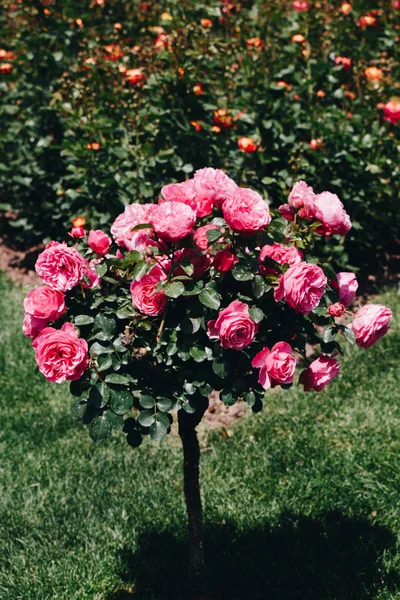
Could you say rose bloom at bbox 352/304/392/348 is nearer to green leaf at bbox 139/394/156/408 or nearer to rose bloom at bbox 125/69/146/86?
green leaf at bbox 139/394/156/408

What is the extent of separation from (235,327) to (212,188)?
425 mm

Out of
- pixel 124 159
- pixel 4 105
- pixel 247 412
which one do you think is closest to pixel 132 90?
pixel 124 159

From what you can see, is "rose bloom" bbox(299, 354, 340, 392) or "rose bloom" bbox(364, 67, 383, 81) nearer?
"rose bloom" bbox(299, 354, 340, 392)

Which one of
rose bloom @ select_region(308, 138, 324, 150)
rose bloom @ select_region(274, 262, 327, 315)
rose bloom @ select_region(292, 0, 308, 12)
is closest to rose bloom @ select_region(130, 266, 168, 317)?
rose bloom @ select_region(274, 262, 327, 315)

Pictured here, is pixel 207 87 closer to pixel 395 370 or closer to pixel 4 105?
pixel 4 105

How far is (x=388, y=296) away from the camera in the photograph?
15.4 feet

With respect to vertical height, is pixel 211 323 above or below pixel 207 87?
above

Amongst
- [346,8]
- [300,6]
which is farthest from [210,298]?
[300,6]

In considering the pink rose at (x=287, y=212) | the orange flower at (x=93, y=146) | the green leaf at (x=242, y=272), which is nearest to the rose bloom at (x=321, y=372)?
the green leaf at (x=242, y=272)

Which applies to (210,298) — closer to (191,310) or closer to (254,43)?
(191,310)

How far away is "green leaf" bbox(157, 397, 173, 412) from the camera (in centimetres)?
198

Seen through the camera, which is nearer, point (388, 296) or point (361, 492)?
point (361, 492)

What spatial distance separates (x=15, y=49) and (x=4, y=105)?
42 cm

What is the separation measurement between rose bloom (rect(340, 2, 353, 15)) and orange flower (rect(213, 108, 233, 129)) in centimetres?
135
